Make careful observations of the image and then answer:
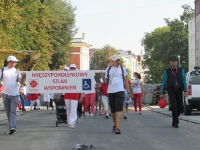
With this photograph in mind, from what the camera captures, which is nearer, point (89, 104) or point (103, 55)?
point (89, 104)

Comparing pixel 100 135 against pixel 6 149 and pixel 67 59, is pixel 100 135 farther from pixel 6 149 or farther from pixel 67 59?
pixel 67 59

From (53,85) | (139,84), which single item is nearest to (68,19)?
(139,84)

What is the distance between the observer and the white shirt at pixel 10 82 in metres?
13.6

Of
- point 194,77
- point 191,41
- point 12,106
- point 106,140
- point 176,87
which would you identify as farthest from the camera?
point 191,41

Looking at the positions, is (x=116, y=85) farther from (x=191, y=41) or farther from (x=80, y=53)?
(x=80, y=53)

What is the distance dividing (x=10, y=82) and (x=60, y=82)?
1890 mm

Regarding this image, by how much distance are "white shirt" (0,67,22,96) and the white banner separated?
4.07 ft

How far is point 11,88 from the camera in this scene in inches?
537

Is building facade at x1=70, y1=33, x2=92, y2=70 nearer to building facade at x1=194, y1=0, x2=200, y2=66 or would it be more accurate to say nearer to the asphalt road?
building facade at x1=194, y1=0, x2=200, y2=66

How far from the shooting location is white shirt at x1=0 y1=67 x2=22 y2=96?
13641 millimetres

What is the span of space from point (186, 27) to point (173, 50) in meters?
6.14

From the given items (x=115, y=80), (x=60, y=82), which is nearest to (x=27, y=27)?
(x=60, y=82)

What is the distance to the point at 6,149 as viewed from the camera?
33.6 feet

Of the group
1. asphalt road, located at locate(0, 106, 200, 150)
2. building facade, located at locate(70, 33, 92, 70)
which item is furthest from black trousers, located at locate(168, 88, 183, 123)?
building facade, located at locate(70, 33, 92, 70)
